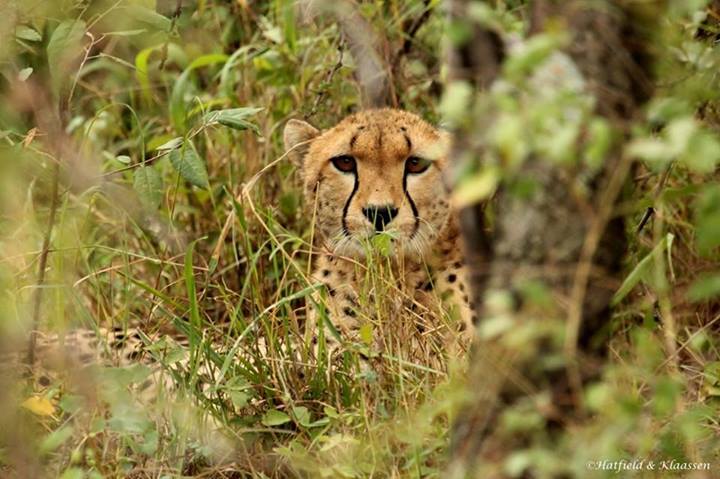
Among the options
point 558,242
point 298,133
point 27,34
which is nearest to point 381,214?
point 298,133

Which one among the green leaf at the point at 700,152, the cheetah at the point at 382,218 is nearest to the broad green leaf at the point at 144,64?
the cheetah at the point at 382,218

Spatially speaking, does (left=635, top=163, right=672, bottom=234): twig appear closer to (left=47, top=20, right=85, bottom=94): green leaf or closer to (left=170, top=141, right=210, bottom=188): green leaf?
(left=170, top=141, right=210, bottom=188): green leaf

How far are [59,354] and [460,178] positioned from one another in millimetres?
1521

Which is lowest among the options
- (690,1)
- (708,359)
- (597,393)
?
(708,359)

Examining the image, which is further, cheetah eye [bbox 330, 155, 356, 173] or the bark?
cheetah eye [bbox 330, 155, 356, 173]

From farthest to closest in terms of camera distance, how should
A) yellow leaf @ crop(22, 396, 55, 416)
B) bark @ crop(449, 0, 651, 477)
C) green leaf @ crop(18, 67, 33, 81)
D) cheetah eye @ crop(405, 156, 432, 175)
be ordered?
1. cheetah eye @ crop(405, 156, 432, 175)
2. green leaf @ crop(18, 67, 33, 81)
3. yellow leaf @ crop(22, 396, 55, 416)
4. bark @ crop(449, 0, 651, 477)

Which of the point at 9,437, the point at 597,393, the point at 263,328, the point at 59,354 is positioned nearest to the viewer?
the point at 597,393

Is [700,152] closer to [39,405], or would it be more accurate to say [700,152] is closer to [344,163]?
[39,405]

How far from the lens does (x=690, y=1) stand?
1630mm

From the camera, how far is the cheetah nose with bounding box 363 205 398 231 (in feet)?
11.7

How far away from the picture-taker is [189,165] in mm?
3092

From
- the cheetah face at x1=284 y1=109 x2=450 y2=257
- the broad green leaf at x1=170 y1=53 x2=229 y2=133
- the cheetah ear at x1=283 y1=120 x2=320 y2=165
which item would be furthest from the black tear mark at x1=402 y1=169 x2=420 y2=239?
the broad green leaf at x1=170 y1=53 x2=229 y2=133

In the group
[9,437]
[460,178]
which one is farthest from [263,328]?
[460,178]

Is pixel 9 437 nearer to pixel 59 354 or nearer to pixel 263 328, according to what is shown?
pixel 59 354
